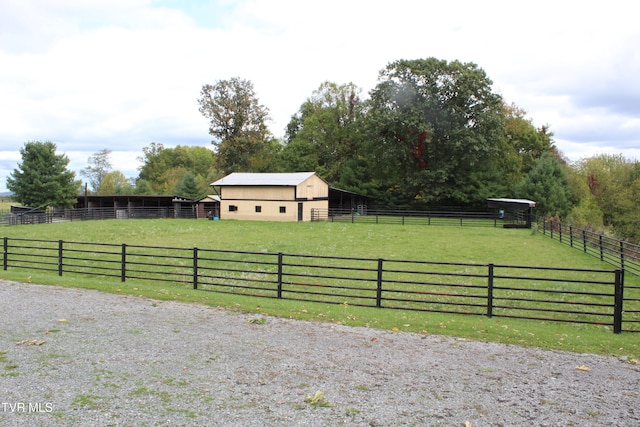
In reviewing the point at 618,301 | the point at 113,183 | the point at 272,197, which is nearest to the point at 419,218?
the point at 272,197

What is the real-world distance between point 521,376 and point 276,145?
2470 inches

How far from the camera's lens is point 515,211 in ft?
121

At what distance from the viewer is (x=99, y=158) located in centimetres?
9819

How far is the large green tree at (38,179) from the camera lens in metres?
50.8

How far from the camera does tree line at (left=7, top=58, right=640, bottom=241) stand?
4406cm

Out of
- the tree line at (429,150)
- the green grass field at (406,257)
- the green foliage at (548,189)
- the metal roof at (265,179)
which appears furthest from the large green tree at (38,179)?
the green foliage at (548,189)

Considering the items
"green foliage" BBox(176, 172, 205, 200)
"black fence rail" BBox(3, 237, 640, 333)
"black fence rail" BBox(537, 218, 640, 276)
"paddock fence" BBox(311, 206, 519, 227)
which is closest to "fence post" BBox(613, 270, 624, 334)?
"black fence rail" BBox(3, 237, 640, 333)

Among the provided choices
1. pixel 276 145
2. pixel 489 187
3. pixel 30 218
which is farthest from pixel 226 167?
pixel 489 187

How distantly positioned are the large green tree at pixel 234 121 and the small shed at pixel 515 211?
105 ft

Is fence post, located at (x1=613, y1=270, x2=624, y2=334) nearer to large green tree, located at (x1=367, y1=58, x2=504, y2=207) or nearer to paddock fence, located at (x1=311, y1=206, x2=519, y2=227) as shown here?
paddock fence, located at (x1=311, y1=206, x2=519, y2=227)

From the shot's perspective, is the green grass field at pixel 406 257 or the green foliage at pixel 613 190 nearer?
the green grass field at pixel 406 257

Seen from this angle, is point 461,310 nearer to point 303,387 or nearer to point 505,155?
point 303,387

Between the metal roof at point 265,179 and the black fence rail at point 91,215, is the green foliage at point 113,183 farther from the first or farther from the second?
the metal roof at point 265,179

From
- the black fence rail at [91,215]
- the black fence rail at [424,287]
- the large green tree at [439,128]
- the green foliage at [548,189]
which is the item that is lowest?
the black fence rail at [424,287]
